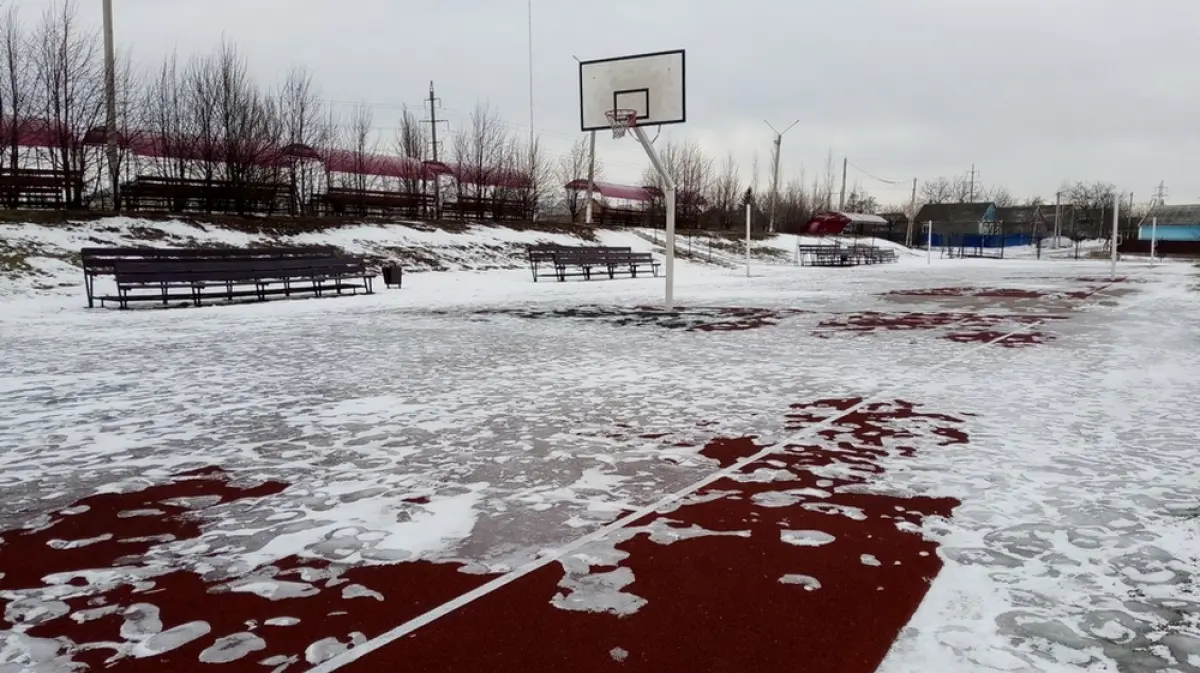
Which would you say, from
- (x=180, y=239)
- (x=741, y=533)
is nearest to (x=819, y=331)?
(x=741, y=533)

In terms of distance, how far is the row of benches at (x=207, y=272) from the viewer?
14.4 m

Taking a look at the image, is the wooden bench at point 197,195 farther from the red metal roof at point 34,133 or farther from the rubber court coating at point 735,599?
the rubber court coating at point 735,599

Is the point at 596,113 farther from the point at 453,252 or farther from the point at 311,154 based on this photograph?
the point at 311,154

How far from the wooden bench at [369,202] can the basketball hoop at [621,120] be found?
18499 millimetres

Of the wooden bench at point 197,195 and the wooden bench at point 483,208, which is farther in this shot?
the wooden bench at point 483,208

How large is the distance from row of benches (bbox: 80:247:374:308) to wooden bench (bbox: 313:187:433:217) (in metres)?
12.6

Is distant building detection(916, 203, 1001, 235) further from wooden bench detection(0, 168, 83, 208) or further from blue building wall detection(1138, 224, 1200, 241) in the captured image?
wooden bench detection(0, 168, 83, 208)

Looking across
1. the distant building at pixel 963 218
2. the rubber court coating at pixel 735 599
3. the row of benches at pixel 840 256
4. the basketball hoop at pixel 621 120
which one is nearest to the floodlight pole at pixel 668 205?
the basketball hoop at pixel 621 120

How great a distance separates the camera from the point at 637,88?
15664mm

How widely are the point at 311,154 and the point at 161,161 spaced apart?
5132 mm

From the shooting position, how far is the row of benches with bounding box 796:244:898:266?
42250mm

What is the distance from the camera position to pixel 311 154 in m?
29.5

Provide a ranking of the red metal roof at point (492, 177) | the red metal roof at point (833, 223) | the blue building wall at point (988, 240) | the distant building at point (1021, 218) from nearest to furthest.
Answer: the red metal roof at point (492, 177), the red metal roof at point (833, 223), the blue building wall at point (988, 240), the distant building at point (1021, 218)


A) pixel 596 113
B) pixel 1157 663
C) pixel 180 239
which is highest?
pixel 596 113
